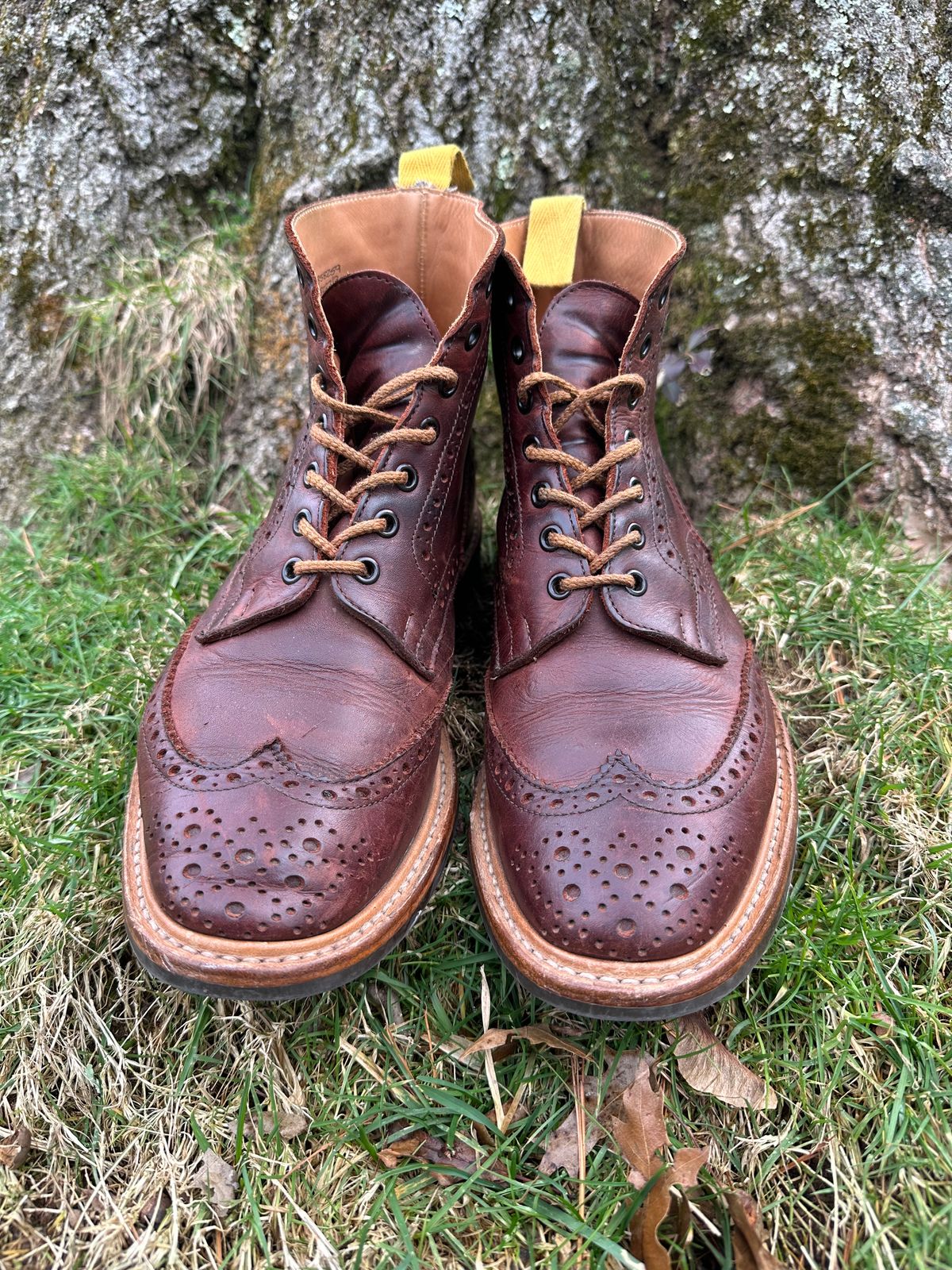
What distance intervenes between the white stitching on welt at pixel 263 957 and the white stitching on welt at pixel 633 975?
11 centimetres

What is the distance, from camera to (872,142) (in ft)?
8.16

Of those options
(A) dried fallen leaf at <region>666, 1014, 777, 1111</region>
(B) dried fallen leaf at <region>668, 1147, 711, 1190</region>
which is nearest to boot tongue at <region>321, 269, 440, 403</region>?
(A) dried fallen leaf at <region>666, 1014, 777, 1111</region>

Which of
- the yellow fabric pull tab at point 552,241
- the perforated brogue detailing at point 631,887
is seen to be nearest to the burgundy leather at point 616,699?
the perforated brogue detailing at point 631,887

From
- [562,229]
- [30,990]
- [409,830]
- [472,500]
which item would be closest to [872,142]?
[562,229]

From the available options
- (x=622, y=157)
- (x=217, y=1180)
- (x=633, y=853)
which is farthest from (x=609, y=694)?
(x=622, y=157)

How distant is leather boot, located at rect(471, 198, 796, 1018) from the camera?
158cm

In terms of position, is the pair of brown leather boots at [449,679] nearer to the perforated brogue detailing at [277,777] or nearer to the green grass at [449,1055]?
the perforated brogue detailing at [277,777]

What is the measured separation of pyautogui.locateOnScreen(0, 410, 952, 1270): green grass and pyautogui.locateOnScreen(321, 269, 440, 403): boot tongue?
2.84ft

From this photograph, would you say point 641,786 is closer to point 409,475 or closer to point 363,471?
point 409,475

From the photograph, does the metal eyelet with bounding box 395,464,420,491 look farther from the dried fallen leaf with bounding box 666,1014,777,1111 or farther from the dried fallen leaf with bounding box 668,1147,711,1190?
the dried fallen leaf with bounding box 668,1147,711,1190

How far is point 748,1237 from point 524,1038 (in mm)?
500

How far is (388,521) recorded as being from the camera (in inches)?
76.2

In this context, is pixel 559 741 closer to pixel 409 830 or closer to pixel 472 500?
pixel 409 830

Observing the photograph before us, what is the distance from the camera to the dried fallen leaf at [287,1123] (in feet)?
5.39
